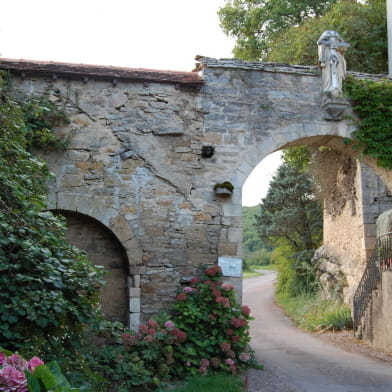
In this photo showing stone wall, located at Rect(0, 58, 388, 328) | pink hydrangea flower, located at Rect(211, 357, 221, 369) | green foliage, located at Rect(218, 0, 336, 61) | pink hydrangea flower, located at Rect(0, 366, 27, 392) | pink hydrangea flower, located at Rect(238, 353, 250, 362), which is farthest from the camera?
green foliage, located at Rect(218, 0, 336, 61)

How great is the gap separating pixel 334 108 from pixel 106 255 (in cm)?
422

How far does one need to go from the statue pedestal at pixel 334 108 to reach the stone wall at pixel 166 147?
0.07 meters

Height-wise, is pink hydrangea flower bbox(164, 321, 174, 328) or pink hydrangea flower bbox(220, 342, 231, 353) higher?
pink hydrangea flower bbox(164, 321, 174, 328)

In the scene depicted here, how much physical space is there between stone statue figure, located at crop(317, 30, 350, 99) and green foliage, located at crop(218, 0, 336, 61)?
296 inches

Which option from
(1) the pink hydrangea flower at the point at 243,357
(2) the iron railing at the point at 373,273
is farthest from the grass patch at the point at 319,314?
(1) the pink hydrangea flower at the point at 243,357

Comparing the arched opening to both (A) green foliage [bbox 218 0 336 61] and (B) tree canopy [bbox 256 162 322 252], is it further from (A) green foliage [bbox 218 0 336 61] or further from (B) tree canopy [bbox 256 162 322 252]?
(A) green foliage [bbox 218 0 336 61]

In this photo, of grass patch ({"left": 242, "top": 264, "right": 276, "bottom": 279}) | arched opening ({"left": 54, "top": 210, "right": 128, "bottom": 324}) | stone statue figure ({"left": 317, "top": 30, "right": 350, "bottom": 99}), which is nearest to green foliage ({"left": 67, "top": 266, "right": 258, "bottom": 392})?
arched opening ({"left": 54, "top": 210, "right": 128, "bottom": 324})

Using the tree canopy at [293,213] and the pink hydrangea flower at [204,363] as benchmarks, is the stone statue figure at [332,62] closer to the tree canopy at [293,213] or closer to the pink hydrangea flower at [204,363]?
the pink hydrangea flower at [204,363]

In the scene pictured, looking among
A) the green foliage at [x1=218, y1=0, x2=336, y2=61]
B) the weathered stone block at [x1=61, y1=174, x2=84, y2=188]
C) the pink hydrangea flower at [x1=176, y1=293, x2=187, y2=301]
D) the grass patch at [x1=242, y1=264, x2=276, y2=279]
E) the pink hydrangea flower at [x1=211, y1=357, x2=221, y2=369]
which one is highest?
the green foliage at [x1=218, y1=0, x2=336, y2=61]

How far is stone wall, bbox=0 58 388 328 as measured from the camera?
693 cm

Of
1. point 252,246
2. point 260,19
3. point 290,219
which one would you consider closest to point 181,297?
point 290,219

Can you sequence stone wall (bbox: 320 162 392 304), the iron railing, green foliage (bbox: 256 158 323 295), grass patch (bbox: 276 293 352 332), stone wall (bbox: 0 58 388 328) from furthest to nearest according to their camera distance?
green foliage (bbox: 256 158 323 295) < grass patch (bbox: 276 293 352 332) < stone wall (bbox: 320 162 392 304) < the iron railing < stone wall (bbox: 0 58 388 328)

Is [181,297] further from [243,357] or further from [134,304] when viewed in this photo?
[243,357]

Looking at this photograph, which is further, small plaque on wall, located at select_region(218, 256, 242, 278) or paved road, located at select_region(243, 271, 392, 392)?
small plaque on wall, located at select_region(218, 256, 242, 278)
